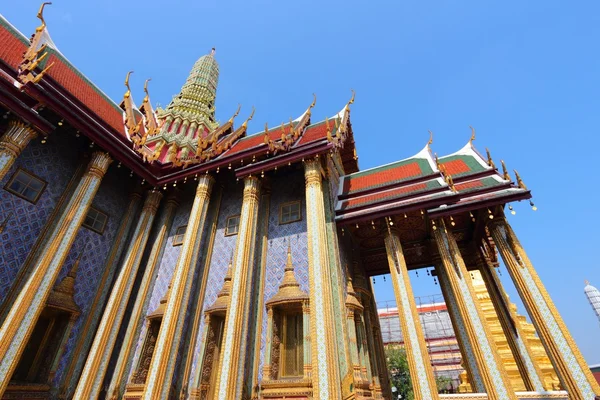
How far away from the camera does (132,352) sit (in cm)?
849

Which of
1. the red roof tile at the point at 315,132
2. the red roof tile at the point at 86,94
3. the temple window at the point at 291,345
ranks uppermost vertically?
the red roof tile at the point at 86,94

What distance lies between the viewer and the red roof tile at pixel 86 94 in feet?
34.5

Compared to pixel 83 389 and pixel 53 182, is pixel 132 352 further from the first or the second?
pixel 53 182

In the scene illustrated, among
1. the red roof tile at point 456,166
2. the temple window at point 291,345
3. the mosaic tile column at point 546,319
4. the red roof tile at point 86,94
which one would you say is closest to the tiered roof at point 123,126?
the red roof tile at point 86,94

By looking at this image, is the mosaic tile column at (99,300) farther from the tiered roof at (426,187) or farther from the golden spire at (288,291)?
the tiered roof at (426,187)

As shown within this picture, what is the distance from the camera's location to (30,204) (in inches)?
320

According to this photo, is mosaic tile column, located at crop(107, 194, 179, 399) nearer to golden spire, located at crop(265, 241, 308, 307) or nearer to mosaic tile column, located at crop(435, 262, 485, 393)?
golden spire, located at crop(265, 241, 308, 307)

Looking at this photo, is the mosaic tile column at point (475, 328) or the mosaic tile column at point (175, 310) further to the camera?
the mosaic tile column at point (175, 310)

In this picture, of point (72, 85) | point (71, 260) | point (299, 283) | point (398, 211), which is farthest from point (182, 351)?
point (72, 85)

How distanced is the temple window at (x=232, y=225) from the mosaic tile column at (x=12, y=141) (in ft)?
17.0

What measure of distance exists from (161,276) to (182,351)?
8.63 ft

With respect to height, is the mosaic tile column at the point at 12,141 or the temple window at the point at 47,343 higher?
the mosaic tile column at the point at 12,141

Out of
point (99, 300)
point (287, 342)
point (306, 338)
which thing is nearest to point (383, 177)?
point (306, 338)

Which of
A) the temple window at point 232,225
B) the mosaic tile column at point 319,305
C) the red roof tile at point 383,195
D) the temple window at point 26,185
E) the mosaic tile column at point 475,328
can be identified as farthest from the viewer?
the temple window at point 232,225
